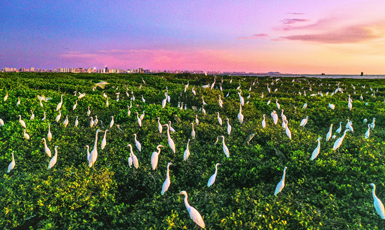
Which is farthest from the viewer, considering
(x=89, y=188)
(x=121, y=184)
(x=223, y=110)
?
(x=223, y=110)

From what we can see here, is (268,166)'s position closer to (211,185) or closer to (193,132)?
(211,185)

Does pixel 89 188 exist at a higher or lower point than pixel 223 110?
lower

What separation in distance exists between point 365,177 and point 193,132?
4.28 metres

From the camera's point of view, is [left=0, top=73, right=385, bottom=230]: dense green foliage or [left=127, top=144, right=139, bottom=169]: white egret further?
[left=127, top=144, right=139, bottom=169]: white egret

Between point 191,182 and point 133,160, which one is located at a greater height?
point 133,160

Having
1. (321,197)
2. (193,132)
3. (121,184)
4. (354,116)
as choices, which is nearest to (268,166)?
(321,197)

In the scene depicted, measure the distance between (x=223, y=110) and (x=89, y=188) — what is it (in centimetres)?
724

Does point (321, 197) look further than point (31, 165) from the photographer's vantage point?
No

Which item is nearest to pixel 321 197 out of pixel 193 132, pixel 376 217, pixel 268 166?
pixel 376 217

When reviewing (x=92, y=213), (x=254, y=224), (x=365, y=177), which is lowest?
(x=92, y=213)

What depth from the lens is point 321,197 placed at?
3723 mm

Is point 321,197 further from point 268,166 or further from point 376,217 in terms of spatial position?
point 268,166

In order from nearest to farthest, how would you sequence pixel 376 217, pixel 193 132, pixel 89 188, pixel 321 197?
pixel 376 217, pixel 321 197, pixel 89 188, pixel 193 132

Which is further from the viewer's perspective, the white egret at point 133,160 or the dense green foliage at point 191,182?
the white egret at point 133,160
